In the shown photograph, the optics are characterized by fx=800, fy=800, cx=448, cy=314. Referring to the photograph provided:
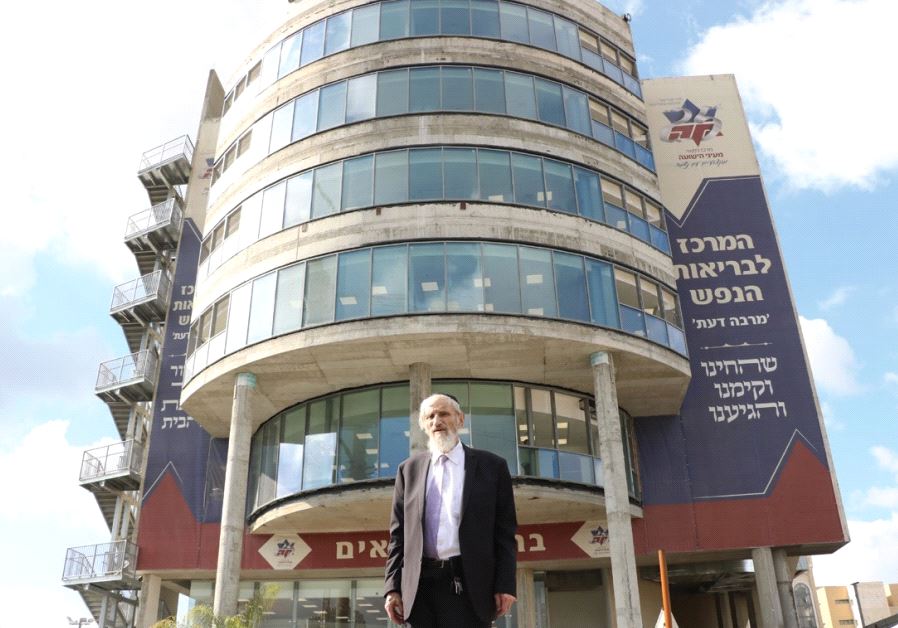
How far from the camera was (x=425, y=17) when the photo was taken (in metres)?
27.4

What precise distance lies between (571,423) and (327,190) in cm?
1075

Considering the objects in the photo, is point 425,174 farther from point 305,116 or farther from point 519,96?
point 305,116

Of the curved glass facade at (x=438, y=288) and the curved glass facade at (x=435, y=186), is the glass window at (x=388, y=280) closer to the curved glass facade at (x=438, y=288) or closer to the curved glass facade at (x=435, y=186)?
the curved glass facade at (x=438, y=288)

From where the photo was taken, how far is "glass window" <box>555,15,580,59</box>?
28.7m

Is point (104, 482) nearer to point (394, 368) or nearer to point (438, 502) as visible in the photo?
point (394, 368)

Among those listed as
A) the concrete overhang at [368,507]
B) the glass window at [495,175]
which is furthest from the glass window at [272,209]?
the concrete overhang at [368,507]

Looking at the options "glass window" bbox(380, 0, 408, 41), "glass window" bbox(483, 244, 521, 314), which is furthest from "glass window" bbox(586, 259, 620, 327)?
"glass window" bbox(380, 0, 408, 41)

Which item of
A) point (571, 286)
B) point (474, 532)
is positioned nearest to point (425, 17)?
point (571, 286)

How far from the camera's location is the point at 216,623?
20359 millimetres

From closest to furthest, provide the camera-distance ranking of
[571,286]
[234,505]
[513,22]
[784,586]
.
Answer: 1. [234,505]
2. [571,286]
3. [784,586]
4. [513,22]

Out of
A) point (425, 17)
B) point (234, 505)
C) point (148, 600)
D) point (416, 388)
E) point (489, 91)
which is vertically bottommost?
point (148, 600)

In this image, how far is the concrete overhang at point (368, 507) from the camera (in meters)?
23.5

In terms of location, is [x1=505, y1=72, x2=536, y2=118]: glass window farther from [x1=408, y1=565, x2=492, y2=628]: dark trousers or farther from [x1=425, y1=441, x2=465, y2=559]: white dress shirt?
[x1=408, y1=565, x2=492, y2=628]: dark trousers

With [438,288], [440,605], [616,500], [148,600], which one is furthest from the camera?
[148,600]
